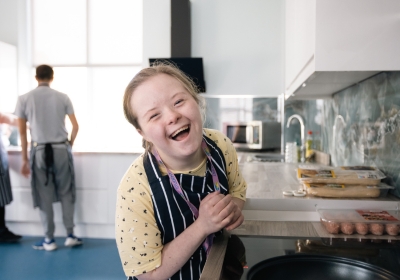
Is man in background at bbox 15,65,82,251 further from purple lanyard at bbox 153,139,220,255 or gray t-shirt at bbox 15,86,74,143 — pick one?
purple lanyard at bbox 153,139,220,255

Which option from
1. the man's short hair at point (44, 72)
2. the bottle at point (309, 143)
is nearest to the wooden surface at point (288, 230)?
the bottle at point (309, 143)

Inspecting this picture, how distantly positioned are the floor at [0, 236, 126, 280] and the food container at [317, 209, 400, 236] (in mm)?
1906

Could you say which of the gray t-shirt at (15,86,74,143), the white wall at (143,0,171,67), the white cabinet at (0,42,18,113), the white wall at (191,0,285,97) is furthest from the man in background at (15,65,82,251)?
the white wall at (191,0,285,97)

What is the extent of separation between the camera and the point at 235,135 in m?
3.62

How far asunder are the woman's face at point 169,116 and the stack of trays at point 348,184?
62 centimetres

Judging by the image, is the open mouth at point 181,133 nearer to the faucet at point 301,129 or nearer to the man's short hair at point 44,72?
the faucet at point 301,129

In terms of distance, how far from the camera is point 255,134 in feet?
11.6

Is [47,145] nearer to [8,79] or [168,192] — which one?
[8,79]

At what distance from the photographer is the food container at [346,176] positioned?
124 centimetres

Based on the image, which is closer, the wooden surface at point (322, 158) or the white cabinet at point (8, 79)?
the wooden surface at point (322, 158)

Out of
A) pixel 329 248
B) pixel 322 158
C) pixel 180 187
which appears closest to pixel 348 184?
pixel 329 248

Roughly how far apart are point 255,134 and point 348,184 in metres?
2.28

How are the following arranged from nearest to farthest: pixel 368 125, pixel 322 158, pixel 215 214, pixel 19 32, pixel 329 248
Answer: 1. pixel 215 214
2. pixel 329 248
3. pixel 368 125
4. pixel 322 158
5. pixel 19 32

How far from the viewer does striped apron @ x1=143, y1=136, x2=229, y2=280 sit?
2.61ft
